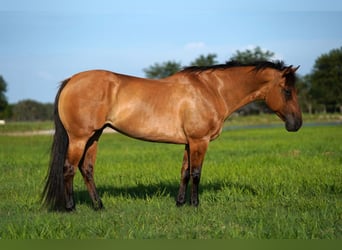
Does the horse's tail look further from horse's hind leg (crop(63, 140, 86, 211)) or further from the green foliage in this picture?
the green foliage

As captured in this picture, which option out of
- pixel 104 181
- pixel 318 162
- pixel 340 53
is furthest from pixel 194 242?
pixel 340 53

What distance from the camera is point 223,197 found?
265 inches

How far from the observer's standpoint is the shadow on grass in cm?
719

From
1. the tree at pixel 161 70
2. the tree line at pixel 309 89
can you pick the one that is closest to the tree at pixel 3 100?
the tree line at pixel 309 89

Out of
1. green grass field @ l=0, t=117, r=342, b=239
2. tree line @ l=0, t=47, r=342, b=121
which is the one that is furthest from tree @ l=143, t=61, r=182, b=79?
green grass field @ l=0, t=117, r=342, b=239

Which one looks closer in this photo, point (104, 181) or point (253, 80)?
point (253, 80)

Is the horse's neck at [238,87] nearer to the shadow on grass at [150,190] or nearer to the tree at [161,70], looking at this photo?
the shadow on grass at [150,190]

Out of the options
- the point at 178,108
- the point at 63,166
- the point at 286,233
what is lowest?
the point at 286,233

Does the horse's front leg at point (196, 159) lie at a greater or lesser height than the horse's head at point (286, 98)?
lesser

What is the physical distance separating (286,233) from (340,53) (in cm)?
6692

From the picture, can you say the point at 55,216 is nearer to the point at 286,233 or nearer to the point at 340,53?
the point at 286,233

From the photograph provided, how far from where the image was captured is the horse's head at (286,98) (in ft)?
21.7

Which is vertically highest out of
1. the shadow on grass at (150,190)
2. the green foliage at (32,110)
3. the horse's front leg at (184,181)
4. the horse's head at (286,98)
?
the green foliage at (32,110)

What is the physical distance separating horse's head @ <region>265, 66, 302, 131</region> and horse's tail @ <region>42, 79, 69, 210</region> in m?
3.30
